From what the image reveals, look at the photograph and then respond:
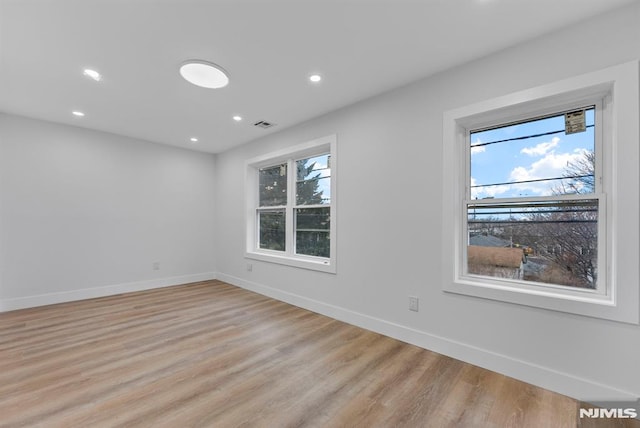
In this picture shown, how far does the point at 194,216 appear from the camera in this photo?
16.9ft

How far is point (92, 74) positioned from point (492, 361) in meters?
4.32

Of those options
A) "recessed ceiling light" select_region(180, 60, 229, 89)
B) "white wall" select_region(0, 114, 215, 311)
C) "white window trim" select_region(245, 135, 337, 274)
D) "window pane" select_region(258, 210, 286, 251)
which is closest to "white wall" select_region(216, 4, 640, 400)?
"white window trim" select_region(245, 135, 337, 274)

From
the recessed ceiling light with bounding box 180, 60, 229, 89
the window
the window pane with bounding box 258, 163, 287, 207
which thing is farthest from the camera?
the window pane with bounding box 258, 163, 287, 207

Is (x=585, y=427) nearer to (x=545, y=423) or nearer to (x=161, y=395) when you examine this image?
(x=545, y=423)

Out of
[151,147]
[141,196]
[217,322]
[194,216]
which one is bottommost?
[217,322]

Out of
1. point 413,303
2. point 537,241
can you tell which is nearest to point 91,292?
point 413,303

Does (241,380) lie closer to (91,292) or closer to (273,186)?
(273,186)

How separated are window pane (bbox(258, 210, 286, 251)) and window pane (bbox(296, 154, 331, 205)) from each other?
0.56 m

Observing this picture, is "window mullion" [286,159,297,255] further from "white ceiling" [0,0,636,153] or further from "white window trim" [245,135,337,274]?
"white ceiling" [0,0,636,153]

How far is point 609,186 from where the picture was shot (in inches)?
70.4

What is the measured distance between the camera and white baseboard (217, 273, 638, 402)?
1741 millimetres

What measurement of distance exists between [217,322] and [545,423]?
116 inches

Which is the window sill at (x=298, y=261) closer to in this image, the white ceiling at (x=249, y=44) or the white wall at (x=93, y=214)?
the white wall at (x=93, y=214)

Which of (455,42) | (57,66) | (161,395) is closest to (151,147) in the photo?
(57,66)
